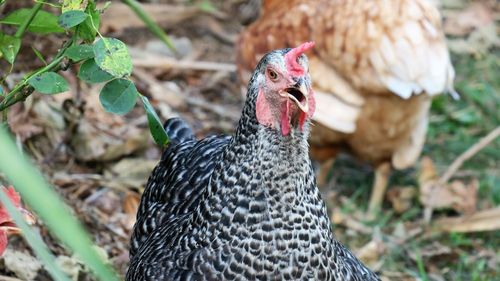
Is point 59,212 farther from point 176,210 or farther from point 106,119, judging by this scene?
point 106,119

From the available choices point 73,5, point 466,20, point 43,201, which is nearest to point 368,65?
point 73,5

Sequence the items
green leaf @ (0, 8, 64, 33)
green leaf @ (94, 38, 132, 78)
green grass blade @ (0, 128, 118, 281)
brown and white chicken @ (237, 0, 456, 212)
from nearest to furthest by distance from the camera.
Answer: green grass blade @ (0, 128, 118, 281)
green leaf @ (94, 38, 132, 78)
green leaf @ (0, 8, 64, 33)
brown and white chicken @ (237, 0, 456, 212)

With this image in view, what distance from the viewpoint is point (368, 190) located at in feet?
15.2

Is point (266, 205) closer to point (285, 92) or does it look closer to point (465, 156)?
point (285, 92)

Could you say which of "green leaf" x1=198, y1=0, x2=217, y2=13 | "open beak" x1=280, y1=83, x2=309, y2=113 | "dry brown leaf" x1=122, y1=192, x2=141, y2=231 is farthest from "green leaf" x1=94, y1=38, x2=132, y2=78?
"green leaf" x1=198, y1=0, x2=217, y2=13

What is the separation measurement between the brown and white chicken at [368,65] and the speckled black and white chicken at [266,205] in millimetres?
1593

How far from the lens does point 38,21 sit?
240 cm

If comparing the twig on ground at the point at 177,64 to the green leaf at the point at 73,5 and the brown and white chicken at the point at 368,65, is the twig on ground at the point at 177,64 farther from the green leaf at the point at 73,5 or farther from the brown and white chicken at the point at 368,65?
the green leaf at the point at 73,5

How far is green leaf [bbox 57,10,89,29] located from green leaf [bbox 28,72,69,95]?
0.51 feet

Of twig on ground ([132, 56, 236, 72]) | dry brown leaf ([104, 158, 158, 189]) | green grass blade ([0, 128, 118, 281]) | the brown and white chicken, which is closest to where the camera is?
green grass blade ([0, 128, 118, 281])

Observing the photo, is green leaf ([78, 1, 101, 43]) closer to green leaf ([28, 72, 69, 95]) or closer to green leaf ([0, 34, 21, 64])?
green leaf ([28, 72, 69, 95])

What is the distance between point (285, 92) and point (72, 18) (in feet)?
1.77

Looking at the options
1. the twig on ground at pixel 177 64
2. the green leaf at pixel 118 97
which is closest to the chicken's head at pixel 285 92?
the green leaf at pixel 118 97

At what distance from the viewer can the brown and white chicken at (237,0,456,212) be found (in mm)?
3799
